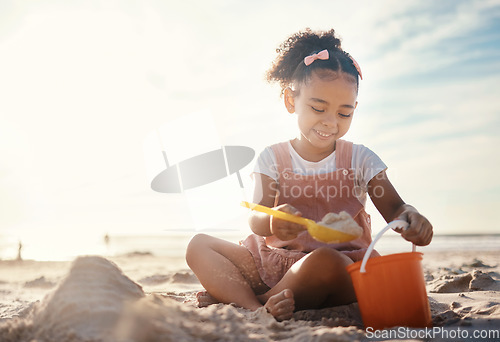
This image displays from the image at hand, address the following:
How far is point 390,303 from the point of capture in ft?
5.64

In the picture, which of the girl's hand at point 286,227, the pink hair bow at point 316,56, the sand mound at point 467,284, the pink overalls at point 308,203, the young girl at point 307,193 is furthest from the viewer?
the sand mound at point 467,284

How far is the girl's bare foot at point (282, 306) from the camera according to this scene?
1887mm

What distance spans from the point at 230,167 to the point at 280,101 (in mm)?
594

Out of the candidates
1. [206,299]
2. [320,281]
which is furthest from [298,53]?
[206,299]

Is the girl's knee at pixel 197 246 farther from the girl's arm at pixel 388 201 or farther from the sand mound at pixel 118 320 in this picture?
the girl's arm at pixel 388 201

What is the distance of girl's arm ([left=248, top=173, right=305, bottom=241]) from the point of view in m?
1.84

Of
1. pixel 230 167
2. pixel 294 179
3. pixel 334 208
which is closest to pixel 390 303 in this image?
pixel 334 208

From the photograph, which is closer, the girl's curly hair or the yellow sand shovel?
the yellow sand shovel

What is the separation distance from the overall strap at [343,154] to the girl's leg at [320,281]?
2.19 feet

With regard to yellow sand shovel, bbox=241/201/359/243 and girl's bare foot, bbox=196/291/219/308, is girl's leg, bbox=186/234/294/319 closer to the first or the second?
girl's bare foot, bbox=196/291/219/308

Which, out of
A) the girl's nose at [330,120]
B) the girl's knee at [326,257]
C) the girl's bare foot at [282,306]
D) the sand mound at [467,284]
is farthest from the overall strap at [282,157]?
the sand mound at [467,284]

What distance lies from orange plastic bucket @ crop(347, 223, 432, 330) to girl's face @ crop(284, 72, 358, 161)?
0.85 m

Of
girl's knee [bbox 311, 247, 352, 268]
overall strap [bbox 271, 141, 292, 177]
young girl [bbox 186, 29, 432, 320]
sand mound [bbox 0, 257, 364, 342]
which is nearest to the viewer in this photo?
sand mound [bbox 0, 257, 364, 342]

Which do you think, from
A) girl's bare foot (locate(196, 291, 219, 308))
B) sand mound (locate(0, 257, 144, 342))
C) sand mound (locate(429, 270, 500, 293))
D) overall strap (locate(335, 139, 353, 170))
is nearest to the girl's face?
overall strap (locate(335, 139, 353, 170))
